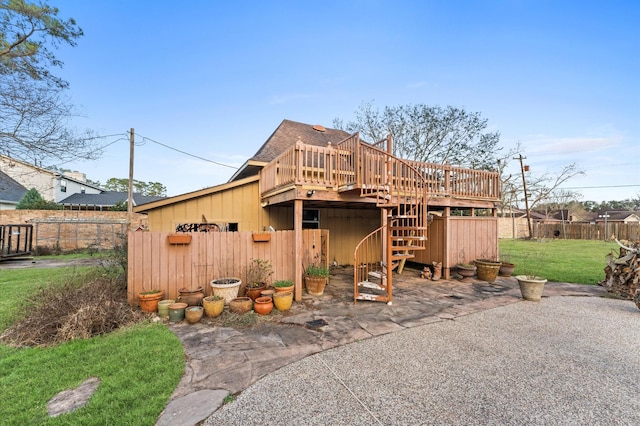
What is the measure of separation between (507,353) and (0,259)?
16.3 metres

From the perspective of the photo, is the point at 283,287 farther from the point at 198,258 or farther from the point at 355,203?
the point at 355,203

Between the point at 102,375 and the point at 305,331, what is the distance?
2.44 metres

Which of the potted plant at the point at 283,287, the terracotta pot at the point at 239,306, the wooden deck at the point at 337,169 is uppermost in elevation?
the wooden deck at the point at 337,169

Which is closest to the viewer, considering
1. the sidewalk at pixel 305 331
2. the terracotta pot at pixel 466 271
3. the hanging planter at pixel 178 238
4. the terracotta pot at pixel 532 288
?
the sidewalk at pixel 305 331

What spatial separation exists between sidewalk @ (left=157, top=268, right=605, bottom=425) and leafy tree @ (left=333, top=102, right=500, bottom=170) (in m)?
12.9

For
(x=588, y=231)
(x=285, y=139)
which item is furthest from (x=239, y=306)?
(x=588, y=231)

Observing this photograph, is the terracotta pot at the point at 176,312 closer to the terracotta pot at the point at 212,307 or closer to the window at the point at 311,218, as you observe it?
the terracotta pot at the point at 212,307

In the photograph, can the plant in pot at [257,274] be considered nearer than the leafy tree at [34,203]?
Yes

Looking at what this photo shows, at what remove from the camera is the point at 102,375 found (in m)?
2.80

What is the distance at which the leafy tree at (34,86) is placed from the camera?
624 centimetres

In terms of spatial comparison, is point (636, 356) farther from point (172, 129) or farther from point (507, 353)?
point (172, 129)

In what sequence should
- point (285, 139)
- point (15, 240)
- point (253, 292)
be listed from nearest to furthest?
1. point (253, 292)
2. point (285, 139)
3. point (15, 240)

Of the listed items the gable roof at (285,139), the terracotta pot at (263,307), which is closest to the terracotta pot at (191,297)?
the terracotta pot at (263,307)

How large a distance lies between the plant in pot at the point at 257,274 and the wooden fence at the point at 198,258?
0.30 ft
